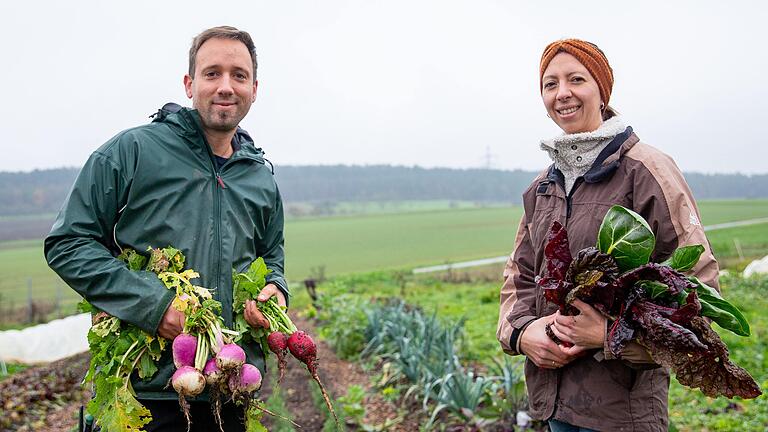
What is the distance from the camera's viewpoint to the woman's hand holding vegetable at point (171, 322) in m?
1.89

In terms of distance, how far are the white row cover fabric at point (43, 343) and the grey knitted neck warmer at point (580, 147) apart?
781 cm

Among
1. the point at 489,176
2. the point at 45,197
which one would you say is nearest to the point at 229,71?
the point at 45,197

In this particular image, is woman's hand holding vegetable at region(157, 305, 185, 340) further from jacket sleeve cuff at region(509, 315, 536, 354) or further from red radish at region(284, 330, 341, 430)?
jacket sleeve cuff at region(509, 315, 536, 354)

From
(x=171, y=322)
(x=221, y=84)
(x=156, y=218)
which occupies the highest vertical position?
(x=221, y=84)

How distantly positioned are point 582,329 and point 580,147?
2.11 feet

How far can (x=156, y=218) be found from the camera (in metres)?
2.02

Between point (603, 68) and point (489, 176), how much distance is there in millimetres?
69347

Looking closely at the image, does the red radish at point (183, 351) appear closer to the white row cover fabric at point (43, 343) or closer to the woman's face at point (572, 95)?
the woman's face at point (572, 95)

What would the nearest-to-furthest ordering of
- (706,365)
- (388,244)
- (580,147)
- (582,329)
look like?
(706,365) → (582,329) → (580,147) → (388,244)

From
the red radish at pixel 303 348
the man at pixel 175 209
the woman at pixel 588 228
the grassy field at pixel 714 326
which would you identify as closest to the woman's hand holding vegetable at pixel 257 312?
the man at pixel 175 209

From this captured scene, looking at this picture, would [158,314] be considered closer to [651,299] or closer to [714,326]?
[651,299]

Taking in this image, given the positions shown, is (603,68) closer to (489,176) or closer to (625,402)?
(625,402)

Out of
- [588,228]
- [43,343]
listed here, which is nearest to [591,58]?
[588,228]

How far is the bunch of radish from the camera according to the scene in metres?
2.10
